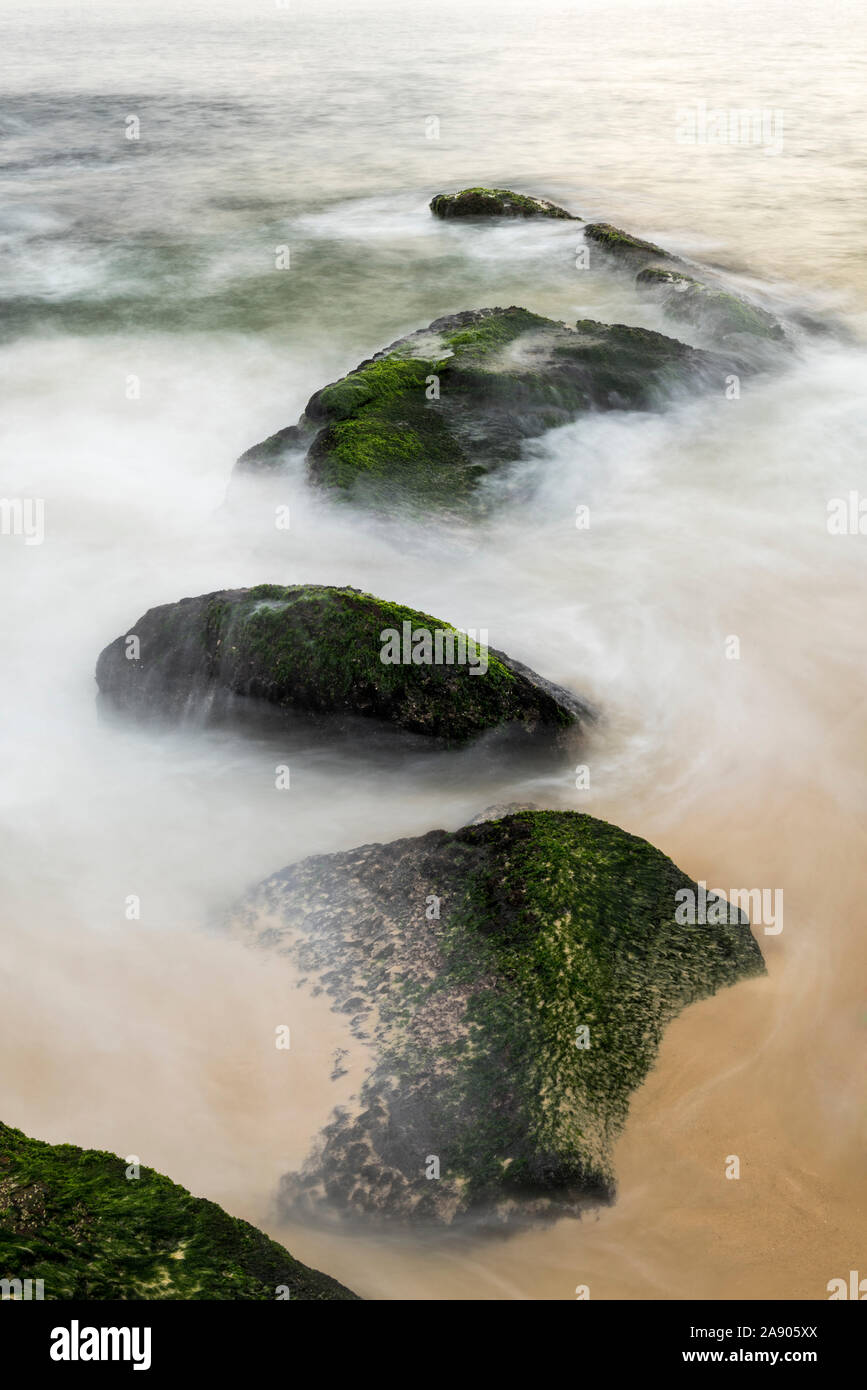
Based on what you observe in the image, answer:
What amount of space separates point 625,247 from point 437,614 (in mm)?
10745

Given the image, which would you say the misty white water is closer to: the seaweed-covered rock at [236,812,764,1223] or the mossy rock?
the seaweed-covered rock at [236,812,764,1223]

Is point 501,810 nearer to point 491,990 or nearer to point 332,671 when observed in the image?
point 332,671

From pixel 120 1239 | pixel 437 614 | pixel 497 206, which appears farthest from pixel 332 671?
pixel 497 206

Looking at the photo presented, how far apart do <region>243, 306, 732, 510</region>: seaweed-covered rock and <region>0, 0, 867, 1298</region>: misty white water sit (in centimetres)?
43

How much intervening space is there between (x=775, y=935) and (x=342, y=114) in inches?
1245

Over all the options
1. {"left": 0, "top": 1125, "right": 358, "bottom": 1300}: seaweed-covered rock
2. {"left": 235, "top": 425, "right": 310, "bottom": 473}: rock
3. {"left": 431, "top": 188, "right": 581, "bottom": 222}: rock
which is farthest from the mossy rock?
{"left": 0, "top": 1125, "right": 358, "bottom": 1300}: seaweed-covered rock

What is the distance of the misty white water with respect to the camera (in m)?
4.82

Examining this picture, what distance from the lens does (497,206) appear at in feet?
66.0

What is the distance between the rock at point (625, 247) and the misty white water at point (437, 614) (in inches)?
22.1

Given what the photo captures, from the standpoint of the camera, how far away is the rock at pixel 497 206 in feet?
65.2

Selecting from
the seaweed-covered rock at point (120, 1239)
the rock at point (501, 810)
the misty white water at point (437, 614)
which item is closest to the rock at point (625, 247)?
the misty white water at point (437, 614)

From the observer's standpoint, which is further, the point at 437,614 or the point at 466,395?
the point at 466,395

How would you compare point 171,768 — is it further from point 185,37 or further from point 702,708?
point 185,37

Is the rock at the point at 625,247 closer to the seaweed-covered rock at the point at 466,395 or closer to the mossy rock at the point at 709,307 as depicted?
the mossy rock at the point at 709,307
